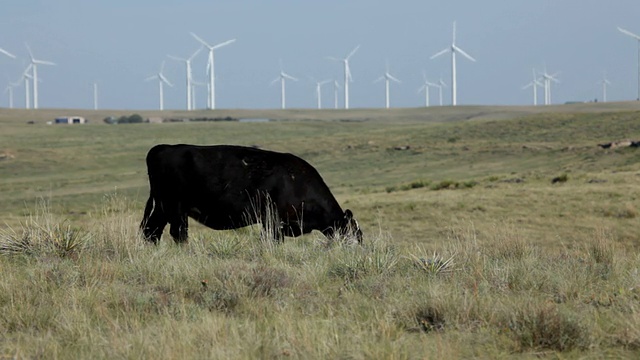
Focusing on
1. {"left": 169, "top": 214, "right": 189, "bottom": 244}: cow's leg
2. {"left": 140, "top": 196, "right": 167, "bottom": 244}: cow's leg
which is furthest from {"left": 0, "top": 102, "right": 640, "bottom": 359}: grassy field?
{"left": 140, "top": 196, "right": 167, "bottom": 244}: cow's leg

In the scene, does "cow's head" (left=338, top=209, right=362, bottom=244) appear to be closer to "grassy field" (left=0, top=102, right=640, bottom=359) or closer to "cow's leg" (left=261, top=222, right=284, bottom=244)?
"grassy field" (left=0, top=102, right=640, bottom=359)

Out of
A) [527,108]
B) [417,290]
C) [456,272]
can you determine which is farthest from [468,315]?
[527,108]

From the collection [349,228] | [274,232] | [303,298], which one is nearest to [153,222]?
[274,232]

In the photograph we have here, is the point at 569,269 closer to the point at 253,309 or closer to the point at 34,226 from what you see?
the point at 253,309

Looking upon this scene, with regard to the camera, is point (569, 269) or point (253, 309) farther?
point (569, 269)

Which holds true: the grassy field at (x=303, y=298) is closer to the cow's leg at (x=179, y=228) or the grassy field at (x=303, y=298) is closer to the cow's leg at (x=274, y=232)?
the cow's leg at (x=274, y=232)

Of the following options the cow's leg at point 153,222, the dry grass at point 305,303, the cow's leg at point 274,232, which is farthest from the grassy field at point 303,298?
the cow's leg at point 153,222

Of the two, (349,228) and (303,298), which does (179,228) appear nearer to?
(349,228)

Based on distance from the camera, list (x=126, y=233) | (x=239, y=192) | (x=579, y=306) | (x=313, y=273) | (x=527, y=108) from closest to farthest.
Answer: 1. (x=579, y=306)
2. (x=313, y=273)
3. (x=126, y=233)
4. (x=239, y=192)
5. (x=527, y=108)

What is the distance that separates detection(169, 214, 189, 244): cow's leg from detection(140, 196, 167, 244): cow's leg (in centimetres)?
28

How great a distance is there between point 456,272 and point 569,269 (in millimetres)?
1050

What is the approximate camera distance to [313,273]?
8.80 m

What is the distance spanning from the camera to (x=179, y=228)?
467 inches

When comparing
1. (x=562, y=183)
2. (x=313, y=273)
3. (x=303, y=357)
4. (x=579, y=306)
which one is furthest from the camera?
(x=562, y=183)
